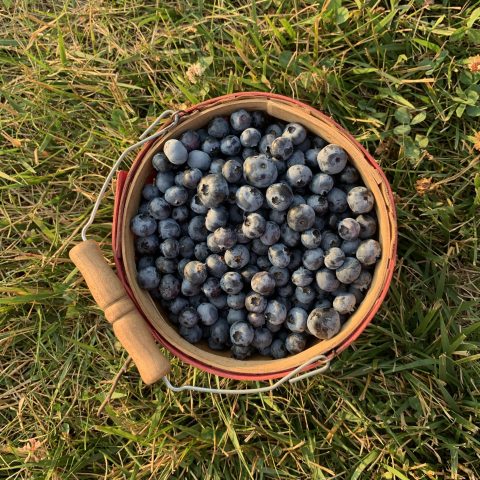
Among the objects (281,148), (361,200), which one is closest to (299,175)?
(281,148)

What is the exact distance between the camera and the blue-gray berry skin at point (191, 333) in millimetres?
2225

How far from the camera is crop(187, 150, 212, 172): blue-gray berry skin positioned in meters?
2.25

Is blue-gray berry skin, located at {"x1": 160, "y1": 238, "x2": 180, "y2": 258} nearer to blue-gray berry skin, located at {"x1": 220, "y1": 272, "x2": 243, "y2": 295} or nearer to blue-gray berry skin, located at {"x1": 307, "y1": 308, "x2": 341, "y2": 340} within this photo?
blue-gray berry skin, located at {"x1": 220, "y1": 272, "x2": 243, "y2": 295}

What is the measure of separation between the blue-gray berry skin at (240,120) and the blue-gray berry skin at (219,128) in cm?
3

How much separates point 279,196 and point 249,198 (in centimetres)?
12

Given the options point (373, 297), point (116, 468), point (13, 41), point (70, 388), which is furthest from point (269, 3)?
point (116, 468)

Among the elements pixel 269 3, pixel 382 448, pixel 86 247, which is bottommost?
pixel 382 448

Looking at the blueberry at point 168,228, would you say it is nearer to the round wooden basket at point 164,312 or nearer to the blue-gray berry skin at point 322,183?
the round wooden basket at point 164,312

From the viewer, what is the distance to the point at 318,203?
2168 mm

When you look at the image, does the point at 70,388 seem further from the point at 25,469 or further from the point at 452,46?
the point at 452,46

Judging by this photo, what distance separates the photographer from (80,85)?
9.34 feet

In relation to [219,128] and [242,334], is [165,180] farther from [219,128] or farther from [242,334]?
[242,334]

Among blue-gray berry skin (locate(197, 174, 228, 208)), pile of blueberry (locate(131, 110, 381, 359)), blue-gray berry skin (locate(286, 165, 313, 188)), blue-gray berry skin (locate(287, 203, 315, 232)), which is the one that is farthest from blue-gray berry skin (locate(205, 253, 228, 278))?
blue-gray berry skin (locate(286, 165, 313, 188))

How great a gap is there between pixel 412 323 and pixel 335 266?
68cm
